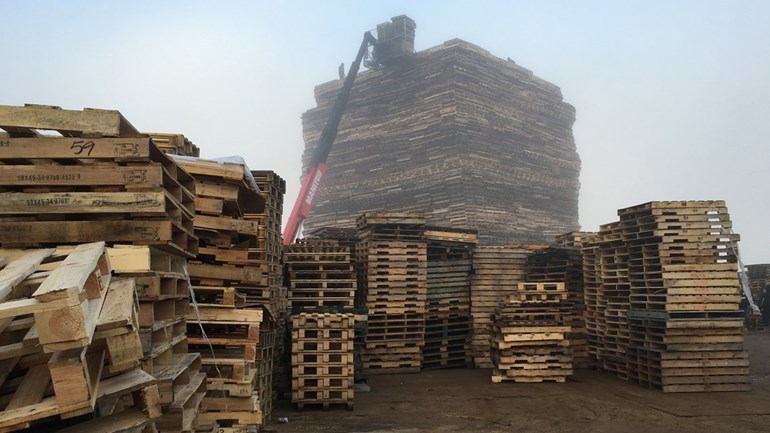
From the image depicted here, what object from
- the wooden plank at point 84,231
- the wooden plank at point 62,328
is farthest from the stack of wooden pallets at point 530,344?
the wooden plank at point 62,328

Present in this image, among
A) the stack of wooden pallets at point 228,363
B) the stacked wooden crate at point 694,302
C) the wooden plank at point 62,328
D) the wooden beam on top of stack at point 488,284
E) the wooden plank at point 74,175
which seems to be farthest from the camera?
the wooden beam on top of stack at point 488,284

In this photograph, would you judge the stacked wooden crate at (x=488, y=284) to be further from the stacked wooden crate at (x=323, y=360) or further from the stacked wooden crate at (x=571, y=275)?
the stacked wooden crate at (x=323, y=360)

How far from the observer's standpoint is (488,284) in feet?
53.5

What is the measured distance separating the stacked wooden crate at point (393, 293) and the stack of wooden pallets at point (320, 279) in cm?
181

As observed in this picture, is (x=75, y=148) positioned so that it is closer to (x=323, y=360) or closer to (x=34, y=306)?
(x=34, y=306)

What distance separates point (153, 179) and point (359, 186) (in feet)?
87.9

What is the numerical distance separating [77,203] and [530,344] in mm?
10760

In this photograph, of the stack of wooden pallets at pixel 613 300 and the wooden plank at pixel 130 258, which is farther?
the stack of wooden pallets at pixel 613 300

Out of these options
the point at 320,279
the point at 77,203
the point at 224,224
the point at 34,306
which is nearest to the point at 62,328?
the point at 34,306

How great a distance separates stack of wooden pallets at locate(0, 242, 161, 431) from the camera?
95.4 inches

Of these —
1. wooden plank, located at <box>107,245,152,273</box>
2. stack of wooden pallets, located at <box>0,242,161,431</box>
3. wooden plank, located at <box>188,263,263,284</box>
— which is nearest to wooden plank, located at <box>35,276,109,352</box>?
stack of wooden pallets, located at <box>0,242,161,431</box>

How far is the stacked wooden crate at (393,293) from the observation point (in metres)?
14.8

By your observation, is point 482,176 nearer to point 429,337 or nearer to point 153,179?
point 429,337

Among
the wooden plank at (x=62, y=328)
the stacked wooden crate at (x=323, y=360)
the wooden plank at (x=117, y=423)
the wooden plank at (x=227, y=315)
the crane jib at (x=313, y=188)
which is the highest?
the crane jib at (x=313, y=188)
